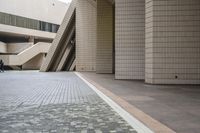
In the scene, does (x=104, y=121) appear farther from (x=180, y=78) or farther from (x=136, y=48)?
(x=136, y=48)

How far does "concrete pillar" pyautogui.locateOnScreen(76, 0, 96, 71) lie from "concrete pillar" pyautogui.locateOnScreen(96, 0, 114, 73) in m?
4.27

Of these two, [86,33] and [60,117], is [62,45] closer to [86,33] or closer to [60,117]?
[86,33]

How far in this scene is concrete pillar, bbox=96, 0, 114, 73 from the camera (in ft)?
82.5

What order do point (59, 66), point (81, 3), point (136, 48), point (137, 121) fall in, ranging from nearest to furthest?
point (137, 121)
point (136, 48)
point (81, 3)
point (59, 66)

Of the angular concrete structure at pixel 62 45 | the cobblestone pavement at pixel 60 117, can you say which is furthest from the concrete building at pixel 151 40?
the angular concrete structure at pixel 62 45

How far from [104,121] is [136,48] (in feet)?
35.9

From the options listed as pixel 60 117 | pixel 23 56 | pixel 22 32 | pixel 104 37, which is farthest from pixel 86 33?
pixel 22 32

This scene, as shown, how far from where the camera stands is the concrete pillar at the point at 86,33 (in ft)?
97.3

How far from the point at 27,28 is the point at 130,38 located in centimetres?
4600

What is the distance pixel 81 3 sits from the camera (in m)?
30.3

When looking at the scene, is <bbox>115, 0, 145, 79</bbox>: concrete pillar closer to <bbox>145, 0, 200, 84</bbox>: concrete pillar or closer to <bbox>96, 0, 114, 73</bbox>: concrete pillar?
<bbox>145, 0, 200, 84</bbox>: concrete pillar

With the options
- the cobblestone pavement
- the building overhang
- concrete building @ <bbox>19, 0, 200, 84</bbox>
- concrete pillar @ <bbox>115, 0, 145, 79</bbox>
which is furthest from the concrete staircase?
the cobblestone pavement

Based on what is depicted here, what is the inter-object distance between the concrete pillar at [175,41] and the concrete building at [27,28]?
3939cm

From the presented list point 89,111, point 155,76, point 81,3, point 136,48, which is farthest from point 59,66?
point 89,111
